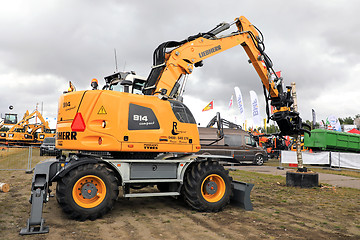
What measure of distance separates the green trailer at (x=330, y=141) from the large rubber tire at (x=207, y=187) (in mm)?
16057

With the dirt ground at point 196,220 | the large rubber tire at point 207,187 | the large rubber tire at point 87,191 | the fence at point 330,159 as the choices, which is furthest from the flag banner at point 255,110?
the large rubber tire at point 87,191

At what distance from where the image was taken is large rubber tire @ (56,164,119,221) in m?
5.36

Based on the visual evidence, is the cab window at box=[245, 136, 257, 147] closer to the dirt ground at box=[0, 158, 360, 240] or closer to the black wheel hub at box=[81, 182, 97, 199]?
the dirt ground at box=[0, 158, 360, 240]

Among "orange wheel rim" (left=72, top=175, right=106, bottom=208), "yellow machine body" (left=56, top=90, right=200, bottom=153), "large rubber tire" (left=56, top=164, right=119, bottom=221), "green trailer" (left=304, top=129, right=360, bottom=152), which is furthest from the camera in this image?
"green trailer" (left=304, top=129, right=360, bottom=152)

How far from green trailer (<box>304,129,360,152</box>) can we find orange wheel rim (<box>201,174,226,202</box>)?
16055 mm

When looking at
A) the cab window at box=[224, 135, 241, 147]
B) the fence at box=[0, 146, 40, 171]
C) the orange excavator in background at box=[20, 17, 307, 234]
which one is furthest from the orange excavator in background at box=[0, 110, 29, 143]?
the orange excavator in background at box=[20, 17, 307, 234]

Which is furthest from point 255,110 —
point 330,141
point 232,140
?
point 232,140

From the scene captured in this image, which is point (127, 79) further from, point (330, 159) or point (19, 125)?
point (19, 125)

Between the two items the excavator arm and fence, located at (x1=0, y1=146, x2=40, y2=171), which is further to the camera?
fence, located at (x1=0, y1=146, x2=40, y2=171)

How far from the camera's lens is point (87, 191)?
219 inches

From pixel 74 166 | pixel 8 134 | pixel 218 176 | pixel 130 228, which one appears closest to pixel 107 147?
pixel 74 166

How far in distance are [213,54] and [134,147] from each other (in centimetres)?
379

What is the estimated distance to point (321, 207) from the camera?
286 inches

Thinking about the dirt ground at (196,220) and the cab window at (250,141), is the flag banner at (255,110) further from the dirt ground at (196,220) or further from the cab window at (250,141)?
the dirt ground at (196,220)
